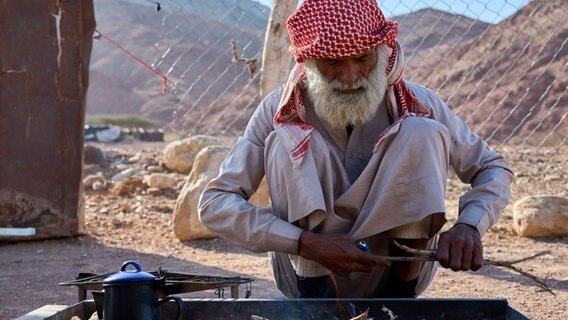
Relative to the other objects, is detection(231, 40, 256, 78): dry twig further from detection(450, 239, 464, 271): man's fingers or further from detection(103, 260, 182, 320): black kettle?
detection(103, 260, 182, 320): black kettle

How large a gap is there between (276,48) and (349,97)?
310cm

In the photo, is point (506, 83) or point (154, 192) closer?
point (154, 192)

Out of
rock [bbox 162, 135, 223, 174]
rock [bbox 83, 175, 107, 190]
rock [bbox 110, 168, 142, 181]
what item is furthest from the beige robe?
rock [bbox 110, 168, 142, 181]

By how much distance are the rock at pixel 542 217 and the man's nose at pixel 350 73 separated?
3154 millimetres

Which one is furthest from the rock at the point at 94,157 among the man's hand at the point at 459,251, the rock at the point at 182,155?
the man's hand at the point at 459,251

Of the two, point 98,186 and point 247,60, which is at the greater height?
point 247,60

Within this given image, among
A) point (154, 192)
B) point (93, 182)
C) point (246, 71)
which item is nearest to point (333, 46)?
point (154, 192)

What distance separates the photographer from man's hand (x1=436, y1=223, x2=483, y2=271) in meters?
3.19

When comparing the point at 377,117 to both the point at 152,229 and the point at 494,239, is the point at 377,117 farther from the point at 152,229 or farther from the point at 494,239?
the point at 152,229

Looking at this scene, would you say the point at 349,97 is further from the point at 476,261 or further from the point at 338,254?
the point at 476,261

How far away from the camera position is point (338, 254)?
3207mm

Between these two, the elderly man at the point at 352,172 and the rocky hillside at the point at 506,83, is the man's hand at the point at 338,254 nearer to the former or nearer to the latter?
the elderly man at the point at 352,172

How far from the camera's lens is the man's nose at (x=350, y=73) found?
3.45 metres

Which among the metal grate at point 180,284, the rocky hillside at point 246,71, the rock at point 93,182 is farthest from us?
the rocky hillside at point 246,71
